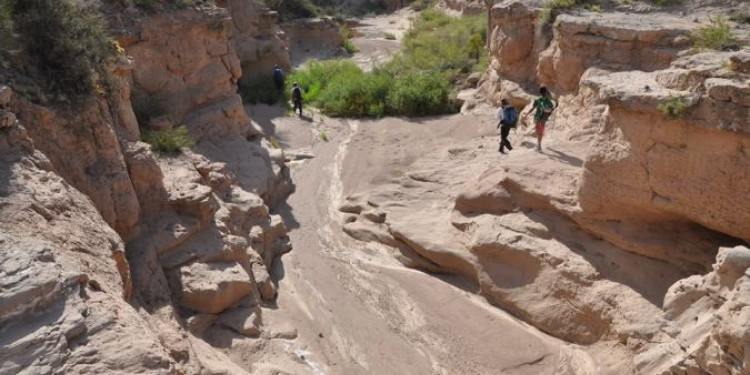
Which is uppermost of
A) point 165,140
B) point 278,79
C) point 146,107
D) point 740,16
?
point 740,16

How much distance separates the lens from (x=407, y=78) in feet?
58.7

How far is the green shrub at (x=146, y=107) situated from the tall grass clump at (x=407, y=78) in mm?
7291

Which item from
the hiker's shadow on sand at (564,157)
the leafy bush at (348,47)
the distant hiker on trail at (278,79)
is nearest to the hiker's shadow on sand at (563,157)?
the hiker's shadow on sand at (564,157)

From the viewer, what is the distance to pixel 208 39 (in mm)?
12555

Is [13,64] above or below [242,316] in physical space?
above

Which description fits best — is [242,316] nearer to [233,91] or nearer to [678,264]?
[678,264]

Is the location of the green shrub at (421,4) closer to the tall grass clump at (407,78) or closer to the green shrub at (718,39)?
the tall grass clump at (407,78)

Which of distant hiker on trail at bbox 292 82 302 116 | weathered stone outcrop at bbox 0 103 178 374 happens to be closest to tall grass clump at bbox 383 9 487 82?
distant hiker on trail at bbox 292 82 302 116

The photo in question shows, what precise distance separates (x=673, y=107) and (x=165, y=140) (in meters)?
7.12

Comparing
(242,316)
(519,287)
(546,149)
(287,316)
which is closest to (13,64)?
(242,316)

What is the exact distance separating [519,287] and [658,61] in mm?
5060

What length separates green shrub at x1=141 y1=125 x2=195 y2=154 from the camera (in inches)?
376

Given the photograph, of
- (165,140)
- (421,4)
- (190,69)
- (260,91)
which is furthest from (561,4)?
(421,4)

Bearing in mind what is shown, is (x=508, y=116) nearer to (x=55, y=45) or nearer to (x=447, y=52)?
(x=55, y=45)
